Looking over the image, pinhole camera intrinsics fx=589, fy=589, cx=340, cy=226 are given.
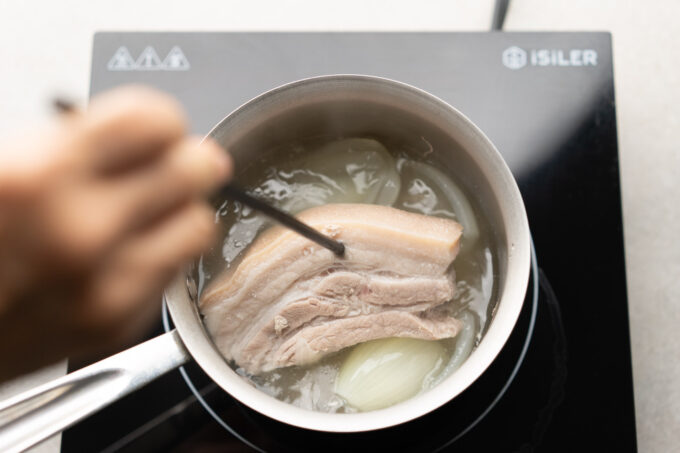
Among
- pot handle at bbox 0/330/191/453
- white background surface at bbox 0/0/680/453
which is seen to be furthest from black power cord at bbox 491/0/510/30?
pot handle at bbox 0/330/191/453

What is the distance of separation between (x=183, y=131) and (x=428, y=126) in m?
0.41

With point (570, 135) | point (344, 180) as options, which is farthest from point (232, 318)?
point (570, 135)

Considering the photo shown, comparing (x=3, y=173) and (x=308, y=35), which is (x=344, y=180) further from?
(x=3, y=173)

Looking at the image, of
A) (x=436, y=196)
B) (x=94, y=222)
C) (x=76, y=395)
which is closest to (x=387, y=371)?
(x=436, y=196)

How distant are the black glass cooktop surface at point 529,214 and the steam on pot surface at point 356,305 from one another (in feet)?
0.25

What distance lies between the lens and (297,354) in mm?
723

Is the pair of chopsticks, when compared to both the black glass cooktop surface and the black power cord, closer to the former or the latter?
the black glass cooktop surface

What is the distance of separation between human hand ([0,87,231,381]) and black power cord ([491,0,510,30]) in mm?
747

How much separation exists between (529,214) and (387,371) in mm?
297

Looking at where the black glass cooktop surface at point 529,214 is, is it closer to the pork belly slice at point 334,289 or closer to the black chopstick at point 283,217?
the pork belly slice at point 334,289

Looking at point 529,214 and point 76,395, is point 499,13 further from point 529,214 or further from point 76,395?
point 76,395

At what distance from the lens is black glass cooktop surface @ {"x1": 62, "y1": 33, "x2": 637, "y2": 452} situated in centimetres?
77

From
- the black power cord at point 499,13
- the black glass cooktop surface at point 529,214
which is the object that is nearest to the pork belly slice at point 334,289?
the black glass cooktop surface at point 529,214

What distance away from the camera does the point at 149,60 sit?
0.86 m
